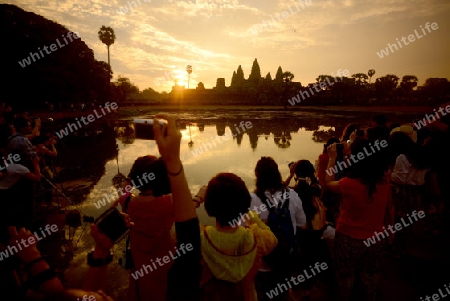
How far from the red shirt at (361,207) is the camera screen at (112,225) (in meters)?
2.14

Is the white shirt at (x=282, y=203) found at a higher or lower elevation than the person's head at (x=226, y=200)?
lower

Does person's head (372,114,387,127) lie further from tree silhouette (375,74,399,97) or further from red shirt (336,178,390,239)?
tree silhouette (375,74,399,97)

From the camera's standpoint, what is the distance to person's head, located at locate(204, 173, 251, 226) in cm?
146

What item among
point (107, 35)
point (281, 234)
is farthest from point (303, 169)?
point (107, 35)

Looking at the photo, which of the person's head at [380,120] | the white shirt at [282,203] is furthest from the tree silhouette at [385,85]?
the white shirt at [282,203]

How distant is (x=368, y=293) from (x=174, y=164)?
9.73 ft

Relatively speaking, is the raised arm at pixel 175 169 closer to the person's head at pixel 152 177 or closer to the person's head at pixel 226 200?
the person's head at pixel 226 200

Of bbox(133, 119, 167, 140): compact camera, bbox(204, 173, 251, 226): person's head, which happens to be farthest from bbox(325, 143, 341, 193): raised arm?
bbox(133, 119, 167, 140): compact camera

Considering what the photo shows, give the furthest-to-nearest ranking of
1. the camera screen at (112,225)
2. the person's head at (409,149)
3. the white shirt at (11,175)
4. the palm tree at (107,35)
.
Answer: the palm tree at (107,35) → the person's head at (409,149) → the white shirt at (11,175) → the camera screen at (112,225)

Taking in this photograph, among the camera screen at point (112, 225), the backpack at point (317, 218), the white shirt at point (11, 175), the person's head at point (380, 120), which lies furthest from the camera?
the person's head at point (380, 120)

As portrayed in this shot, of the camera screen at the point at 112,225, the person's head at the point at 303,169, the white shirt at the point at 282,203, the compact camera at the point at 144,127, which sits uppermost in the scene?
the compact camera at the point at 144,127

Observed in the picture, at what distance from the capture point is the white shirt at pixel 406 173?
151 inches

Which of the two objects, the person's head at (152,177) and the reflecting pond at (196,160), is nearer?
the person's head at (152,177)

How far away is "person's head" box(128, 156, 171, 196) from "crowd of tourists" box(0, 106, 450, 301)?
1 centimetres
